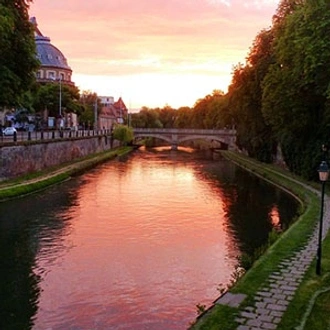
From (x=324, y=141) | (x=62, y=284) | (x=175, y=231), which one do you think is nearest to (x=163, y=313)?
(x=62, y=284)

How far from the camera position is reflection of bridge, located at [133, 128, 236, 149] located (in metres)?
87.6

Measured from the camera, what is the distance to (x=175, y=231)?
2325cm

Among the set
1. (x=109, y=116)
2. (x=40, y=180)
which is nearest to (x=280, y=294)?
(x=40, y=180)

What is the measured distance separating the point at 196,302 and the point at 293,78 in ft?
72.2

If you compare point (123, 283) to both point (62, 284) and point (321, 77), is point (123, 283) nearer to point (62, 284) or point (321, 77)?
point (62, 284)

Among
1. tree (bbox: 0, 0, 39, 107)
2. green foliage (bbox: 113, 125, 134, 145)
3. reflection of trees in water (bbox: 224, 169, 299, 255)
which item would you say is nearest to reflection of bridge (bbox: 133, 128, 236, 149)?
green foliage (bbox: 113, 125, 134, 145)

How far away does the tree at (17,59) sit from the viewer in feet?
104

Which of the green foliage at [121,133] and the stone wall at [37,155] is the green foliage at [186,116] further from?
the stone wall at [37,155]

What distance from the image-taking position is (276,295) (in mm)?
12422

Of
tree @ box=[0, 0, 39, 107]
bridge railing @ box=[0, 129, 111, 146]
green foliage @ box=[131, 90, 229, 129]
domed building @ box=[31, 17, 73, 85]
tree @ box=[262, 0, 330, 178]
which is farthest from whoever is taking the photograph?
green foliage @ box=[131, 90, 229, 129]

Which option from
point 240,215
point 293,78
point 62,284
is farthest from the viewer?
point 293,78

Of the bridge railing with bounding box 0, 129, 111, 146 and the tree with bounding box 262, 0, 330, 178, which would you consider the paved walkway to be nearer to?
the tree with bounding box 262, 0, 330, 178

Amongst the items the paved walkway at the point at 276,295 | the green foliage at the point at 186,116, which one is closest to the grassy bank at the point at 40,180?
the paved walkway at the point at 276,295

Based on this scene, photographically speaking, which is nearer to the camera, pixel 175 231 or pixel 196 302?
pixel 196 302
